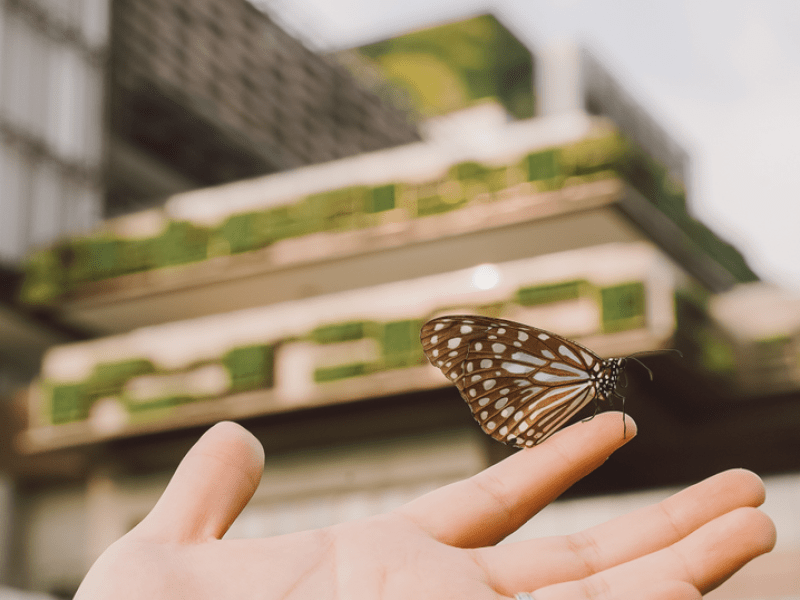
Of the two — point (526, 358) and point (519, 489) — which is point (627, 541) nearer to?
point (519, 489)

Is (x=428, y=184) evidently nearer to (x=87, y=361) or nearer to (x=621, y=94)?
(x=87, y=361)

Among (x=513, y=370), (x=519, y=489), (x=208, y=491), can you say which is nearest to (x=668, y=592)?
(x=519, y=489)

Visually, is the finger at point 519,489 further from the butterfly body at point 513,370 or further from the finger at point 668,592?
the finger at point 668,592

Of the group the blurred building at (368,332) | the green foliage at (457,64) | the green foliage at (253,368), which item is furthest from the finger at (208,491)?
the green foliage at (457,64)

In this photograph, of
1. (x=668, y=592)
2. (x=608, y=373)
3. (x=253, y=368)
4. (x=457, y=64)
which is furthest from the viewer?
(x=457, y=64)

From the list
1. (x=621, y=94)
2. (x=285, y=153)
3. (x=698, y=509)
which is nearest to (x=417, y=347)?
(x=698, y=509)

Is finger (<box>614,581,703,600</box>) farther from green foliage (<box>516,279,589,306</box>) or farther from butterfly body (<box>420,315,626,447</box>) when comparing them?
green foliage (<box>516,279,589,306</box>)
